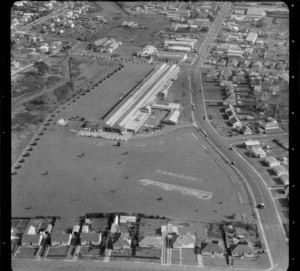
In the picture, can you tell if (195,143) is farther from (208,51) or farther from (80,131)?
(208,51)

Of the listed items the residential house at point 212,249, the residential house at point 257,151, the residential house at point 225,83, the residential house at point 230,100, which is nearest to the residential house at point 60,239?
the residential house at point 212,249

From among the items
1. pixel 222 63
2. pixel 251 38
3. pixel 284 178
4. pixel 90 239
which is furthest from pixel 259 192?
pixel 251 38

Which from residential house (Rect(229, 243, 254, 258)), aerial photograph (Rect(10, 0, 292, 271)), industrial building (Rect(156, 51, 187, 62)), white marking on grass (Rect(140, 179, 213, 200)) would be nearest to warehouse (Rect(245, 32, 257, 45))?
aerial photograph (Rect(10, 0, 292, 271))

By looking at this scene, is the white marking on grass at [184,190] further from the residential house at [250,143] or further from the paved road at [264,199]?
the residential house at [250,143]

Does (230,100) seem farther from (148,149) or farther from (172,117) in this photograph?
(148,149)

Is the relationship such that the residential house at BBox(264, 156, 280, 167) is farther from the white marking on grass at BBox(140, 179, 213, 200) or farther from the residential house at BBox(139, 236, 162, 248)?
the residential house at BBox(139, 236, 162, 248)
